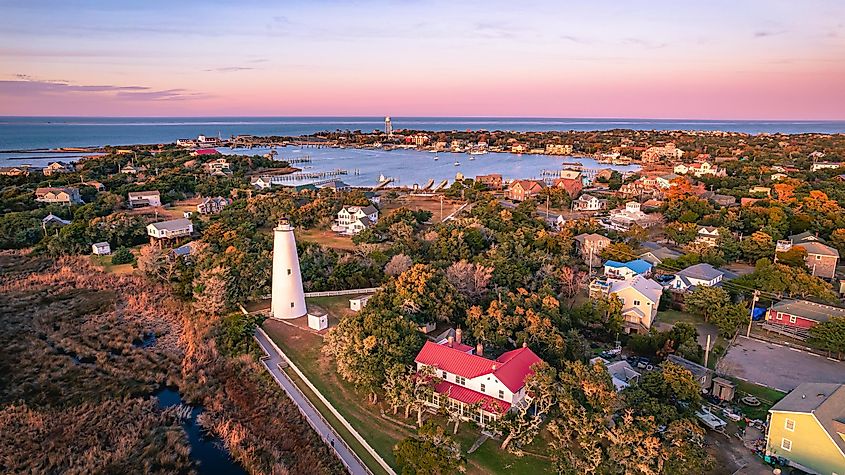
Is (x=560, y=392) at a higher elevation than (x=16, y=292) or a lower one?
higher

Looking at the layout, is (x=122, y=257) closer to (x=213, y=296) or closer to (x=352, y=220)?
(x=213, y=296)

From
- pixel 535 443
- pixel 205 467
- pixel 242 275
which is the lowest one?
pixel 205 467

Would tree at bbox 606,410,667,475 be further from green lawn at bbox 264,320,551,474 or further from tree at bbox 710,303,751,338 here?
tree at bbox 710,303,751,338

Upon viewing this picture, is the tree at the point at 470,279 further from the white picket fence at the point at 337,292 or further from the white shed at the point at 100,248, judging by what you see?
the white shed at the point at 100,248

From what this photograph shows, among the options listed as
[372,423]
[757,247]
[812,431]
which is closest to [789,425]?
[812,431]

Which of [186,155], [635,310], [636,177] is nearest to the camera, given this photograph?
[635,310]

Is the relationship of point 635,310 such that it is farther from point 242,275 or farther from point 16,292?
point 16,292

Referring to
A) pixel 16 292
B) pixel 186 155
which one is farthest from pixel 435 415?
pixel 186 155
